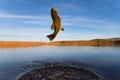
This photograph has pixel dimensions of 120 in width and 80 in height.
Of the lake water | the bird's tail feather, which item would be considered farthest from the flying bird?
the lake water

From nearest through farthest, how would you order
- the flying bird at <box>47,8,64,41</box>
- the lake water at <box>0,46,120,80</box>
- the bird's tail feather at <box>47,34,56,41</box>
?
the flying bird at <box>47,8,64,41</box>, the bird's tail feather at <box>47,34,56,41</box>, the lake water at <box>0,46,120,80</box>

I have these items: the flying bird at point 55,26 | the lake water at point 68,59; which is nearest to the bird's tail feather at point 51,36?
the flying bird at point 55,26

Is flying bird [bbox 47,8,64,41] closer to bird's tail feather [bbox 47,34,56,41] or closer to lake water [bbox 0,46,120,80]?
bird's tail feather [bbox 47,34,56,41]

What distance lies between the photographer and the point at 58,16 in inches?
277

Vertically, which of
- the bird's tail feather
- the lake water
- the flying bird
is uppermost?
the flying bird

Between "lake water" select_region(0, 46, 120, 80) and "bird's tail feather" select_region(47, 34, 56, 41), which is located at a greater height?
"bird's tail feather" select_region(47, 34, 56, 41)

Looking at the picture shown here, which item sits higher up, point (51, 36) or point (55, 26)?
point (55, 26)

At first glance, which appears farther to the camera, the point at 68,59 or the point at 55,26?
the point at 68,59

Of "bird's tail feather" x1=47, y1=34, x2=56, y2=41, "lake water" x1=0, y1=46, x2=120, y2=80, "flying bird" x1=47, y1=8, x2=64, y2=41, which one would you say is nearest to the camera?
"flying bird" x1=47, y1=8, x2=64, y2=41

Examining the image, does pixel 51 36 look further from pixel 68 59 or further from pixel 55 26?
pixel 68 59

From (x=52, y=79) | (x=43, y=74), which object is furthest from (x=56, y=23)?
(x=43, y=74)

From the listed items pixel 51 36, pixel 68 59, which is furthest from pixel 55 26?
pixel 68 59

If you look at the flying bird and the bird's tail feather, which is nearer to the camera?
the flying bird

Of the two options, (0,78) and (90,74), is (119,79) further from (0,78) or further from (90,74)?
(0,78)
